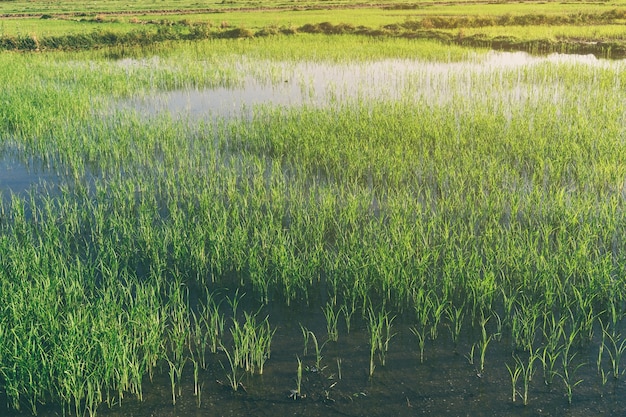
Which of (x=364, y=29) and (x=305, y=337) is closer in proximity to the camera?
(x=305, y=337)

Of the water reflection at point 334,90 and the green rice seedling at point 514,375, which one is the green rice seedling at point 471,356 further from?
the water reflection at point 334,90

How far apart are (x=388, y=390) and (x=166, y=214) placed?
3.36 m

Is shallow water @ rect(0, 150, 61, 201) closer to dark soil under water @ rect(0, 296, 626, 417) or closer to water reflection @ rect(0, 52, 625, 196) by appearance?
water reflection @ rect(0, 52, 625, 196)

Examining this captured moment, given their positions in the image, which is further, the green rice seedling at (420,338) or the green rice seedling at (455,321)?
the green rice seedling at (455,321)

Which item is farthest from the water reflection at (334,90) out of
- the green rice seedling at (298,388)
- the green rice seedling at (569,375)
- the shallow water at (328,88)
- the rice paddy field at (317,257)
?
the green rice seedling at (569,375)

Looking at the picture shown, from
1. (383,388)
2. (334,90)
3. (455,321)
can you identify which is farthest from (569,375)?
(334,90)

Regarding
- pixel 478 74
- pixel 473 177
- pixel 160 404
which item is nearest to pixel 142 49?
pixel 478 74

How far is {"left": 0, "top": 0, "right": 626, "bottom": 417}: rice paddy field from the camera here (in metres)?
3.08

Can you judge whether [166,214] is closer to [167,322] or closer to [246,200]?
[246,200]

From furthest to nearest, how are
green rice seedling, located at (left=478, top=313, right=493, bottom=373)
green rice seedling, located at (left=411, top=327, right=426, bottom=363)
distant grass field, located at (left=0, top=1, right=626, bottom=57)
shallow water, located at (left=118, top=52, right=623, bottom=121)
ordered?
distant grass field, located at (left=0, top=1, right=626, bottom=57)
shallow water, located at (left=118, top=52, right=623, bottom=121)
green rice seedling, located at (left=411, top=327, right=426, bottom=363)
green rice seedling, located at (left=478, top=313, right=493, bottom=373)

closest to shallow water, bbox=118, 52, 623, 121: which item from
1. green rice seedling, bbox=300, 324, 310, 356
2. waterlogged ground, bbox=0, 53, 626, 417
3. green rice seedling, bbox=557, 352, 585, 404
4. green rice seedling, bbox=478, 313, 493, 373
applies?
green rice seedling, bbox=300, 324, 310, 356

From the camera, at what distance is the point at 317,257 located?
4250 millimetres

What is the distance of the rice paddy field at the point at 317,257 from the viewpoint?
308 cm

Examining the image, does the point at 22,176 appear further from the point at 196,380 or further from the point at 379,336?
the point at 379,336
